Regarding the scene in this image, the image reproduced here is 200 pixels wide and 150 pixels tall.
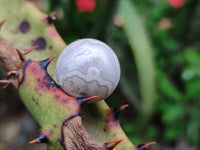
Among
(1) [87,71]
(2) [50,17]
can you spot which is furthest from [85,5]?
(1) [87,71]

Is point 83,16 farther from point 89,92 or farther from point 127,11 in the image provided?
point 89,92

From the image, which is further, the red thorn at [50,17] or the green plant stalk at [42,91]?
the red thorn at [50,17]

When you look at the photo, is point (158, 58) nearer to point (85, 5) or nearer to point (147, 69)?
point (147, 69)

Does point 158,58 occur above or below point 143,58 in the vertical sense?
below

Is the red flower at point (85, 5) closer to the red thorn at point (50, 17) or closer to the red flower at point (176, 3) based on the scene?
the red flower at point (176, 3)

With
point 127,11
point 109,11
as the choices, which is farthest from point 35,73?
point 127,11

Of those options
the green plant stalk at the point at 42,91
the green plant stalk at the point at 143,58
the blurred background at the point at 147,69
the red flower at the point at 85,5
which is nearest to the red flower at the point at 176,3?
the blurred background at the point at 147,69
